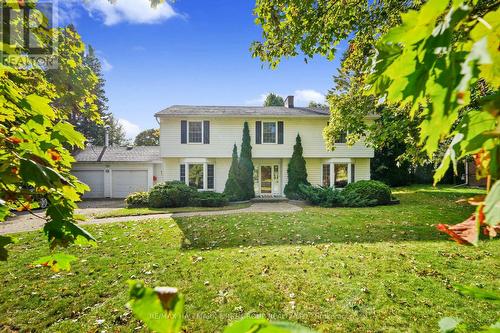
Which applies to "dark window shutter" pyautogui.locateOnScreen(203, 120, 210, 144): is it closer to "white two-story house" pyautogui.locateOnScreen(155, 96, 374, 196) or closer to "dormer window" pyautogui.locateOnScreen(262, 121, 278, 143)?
"white two-story house" pyautogui.locateOnScreen(155, 96, 374, 196)

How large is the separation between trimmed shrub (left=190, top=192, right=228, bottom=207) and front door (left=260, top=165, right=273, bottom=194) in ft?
17.7

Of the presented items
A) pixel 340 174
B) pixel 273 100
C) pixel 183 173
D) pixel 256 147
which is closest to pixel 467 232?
pixel 256 147

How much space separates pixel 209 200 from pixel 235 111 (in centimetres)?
784

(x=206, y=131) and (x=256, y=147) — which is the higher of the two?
(x=206, y=131)

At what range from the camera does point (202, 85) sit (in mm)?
Answer: 19859

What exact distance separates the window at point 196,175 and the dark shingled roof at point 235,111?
13.0 ft

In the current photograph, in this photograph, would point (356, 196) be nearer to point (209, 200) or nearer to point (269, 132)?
point (269, 132)

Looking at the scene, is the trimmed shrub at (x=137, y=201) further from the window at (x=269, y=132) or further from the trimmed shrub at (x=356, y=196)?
the trimmed shrub at (x=356, y=196)

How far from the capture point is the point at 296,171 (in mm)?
19547

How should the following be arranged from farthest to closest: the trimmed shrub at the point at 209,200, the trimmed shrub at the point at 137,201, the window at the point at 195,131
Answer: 1. the window at the point at 195,131
2. the trimmed shrub at the point at 137,201
3. the trimmed shrub at the point at 209,200

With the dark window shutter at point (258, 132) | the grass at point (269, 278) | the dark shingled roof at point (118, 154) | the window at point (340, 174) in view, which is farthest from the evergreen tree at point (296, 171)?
the dark shingled roof at point (118, 154)

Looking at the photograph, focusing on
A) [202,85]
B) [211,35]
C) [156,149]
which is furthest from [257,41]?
[156,149]

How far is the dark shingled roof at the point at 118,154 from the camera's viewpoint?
23859 millimetres

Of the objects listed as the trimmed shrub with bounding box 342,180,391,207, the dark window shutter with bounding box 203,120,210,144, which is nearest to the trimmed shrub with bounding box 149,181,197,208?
the dark window shutter with bounding box 203,120,210,144
